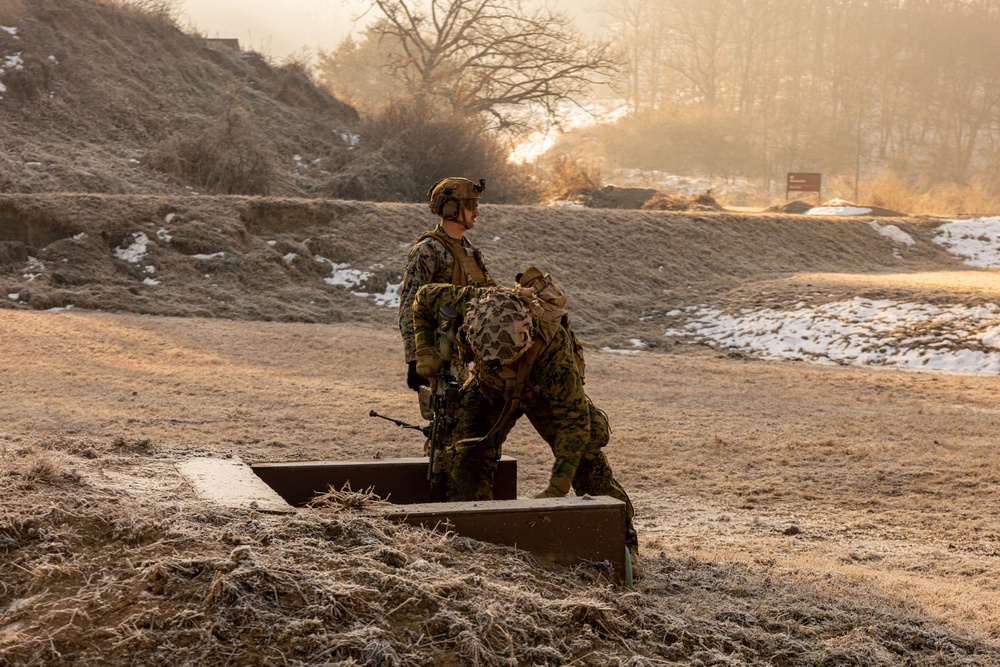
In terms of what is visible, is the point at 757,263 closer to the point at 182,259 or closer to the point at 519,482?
the point at 182,259

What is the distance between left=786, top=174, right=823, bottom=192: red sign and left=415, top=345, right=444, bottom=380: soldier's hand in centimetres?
2796

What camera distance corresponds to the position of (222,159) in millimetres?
20031

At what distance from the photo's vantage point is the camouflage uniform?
13.9ft

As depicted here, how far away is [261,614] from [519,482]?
3.76 m

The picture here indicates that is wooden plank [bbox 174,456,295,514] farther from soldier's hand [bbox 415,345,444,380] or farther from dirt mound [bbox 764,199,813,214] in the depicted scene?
dirt mound [bbox 764,199,813,214]

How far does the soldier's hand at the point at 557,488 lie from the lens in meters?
4.15

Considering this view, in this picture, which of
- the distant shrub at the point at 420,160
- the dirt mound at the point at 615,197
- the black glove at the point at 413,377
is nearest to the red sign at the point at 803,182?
the dirt mound at the point at 615,197

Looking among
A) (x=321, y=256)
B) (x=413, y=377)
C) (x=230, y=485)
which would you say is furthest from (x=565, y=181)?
(x=230, y=485)

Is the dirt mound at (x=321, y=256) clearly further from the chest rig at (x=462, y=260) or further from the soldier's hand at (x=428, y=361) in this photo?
the soldier's hand at (x=428, y=361)

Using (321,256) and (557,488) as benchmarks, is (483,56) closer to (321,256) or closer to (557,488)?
(321,256)

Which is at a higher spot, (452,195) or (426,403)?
(452,195)

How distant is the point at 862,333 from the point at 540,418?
999 centimetres

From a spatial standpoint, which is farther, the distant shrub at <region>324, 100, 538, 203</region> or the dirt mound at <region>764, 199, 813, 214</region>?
the dirt mound at <region>764, 199, 813, 214</region>

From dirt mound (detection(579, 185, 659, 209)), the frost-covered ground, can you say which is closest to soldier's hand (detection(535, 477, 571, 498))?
the frost-covered ground
